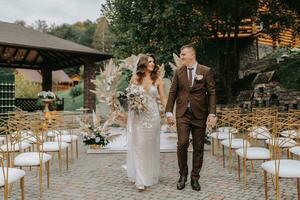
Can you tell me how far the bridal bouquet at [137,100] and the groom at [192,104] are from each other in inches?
19.3

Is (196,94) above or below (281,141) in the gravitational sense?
above

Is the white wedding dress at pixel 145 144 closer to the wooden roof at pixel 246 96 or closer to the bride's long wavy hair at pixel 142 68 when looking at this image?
the bride's long wavy hair at pixel 142 68

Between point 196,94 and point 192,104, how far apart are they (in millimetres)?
155

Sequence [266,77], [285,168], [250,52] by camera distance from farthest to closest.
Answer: [250,52], [266,77], [285,168]

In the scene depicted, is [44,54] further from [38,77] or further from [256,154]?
[38,77]

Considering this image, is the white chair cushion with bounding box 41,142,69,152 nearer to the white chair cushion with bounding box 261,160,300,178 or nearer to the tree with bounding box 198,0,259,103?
the white chair cushion with bounding box 261,160,300,178

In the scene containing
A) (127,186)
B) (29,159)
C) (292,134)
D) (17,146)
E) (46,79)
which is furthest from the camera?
(46,79)

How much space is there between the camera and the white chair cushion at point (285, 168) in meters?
4.20

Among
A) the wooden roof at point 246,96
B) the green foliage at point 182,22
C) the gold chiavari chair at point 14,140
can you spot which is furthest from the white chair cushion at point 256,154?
the wooden roof at point 246,96

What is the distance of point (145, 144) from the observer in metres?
5.75

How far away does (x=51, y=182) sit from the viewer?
238 inches

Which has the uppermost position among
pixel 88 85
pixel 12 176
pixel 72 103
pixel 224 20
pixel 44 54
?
pixel 224 20

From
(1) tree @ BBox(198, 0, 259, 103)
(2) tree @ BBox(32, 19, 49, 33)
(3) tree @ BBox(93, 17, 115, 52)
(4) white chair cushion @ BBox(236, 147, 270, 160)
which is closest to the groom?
(4) white chair cushion @ BBox(236, 147, 270, 160)

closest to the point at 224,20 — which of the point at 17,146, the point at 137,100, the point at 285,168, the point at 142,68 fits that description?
the point at 142,68
